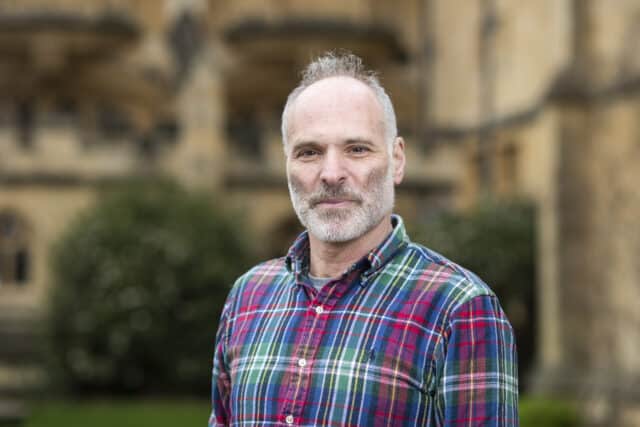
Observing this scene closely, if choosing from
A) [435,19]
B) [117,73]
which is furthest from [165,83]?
[435,19]

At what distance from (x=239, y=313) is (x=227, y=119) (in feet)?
88.5

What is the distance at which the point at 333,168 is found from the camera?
2.97 m

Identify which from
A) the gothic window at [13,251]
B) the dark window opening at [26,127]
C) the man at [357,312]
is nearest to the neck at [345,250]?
the man at [357,312]

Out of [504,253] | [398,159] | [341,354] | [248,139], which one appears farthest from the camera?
[248,139]

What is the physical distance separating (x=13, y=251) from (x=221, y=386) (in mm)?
21759

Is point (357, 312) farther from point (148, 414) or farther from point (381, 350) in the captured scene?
point (148, 414)

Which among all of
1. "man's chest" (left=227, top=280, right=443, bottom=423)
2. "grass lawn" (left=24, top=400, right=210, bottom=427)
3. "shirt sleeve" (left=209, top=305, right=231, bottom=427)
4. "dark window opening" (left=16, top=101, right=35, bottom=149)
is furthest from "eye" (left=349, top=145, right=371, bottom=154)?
"dark window opening" (left=16, top=101, right=35, bottom=149)

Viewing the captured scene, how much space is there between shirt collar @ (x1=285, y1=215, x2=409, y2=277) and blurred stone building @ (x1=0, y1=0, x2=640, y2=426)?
46.7 feet

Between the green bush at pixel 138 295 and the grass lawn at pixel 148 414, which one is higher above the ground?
the green bush at pixel 138 295

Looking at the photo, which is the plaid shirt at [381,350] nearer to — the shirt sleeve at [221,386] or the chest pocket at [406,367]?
the chest pocket at [406,367]

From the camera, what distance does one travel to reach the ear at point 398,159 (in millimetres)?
3096

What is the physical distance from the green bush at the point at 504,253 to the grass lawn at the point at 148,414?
283 cm

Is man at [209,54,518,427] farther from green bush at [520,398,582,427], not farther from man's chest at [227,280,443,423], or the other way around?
green bush at [520,398,582,427]

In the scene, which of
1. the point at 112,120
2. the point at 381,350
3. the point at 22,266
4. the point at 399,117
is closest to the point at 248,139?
the point at 112,120
